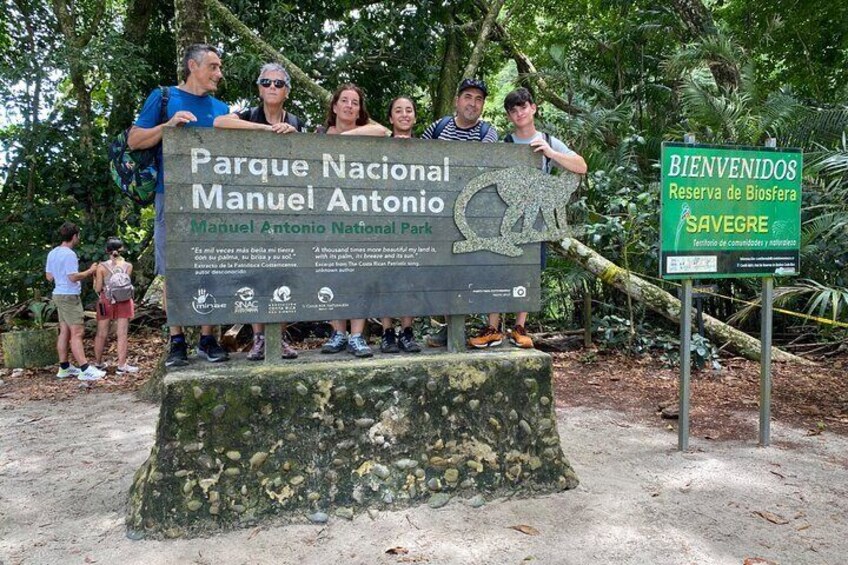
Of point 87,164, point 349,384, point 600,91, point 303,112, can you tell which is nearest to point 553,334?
point 600,91

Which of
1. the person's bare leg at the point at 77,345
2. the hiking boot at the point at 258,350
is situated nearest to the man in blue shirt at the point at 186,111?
the hiking boot at the point at 258,350

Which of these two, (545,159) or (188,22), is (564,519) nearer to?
(545,159)

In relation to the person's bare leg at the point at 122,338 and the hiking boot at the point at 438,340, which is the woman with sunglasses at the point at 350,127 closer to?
the hiking boot at the point at 438,340

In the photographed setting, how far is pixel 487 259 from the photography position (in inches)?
133

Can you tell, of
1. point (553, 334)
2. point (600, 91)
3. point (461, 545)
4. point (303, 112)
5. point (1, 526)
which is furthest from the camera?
point (600, 91)

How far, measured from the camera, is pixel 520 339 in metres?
3.61

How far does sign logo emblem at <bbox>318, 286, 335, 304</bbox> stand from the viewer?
3.11 metres

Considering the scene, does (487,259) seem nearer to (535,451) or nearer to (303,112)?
(535,451)

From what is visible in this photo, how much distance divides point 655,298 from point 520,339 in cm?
413

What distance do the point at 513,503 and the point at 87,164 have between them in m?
8.43

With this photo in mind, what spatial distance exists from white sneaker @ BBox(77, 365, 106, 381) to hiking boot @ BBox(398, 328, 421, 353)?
15.7 ft

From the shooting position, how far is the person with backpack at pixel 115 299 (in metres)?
7.01

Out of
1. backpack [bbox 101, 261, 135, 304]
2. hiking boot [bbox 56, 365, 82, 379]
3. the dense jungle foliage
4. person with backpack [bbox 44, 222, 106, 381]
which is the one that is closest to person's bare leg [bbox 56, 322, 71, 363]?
person with backpack [bbox 44, 222, 106, 381]

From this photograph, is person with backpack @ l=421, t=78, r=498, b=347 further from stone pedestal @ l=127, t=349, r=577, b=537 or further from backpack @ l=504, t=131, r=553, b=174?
stone pedestal @ l=127, t=349, r=577, b=537
